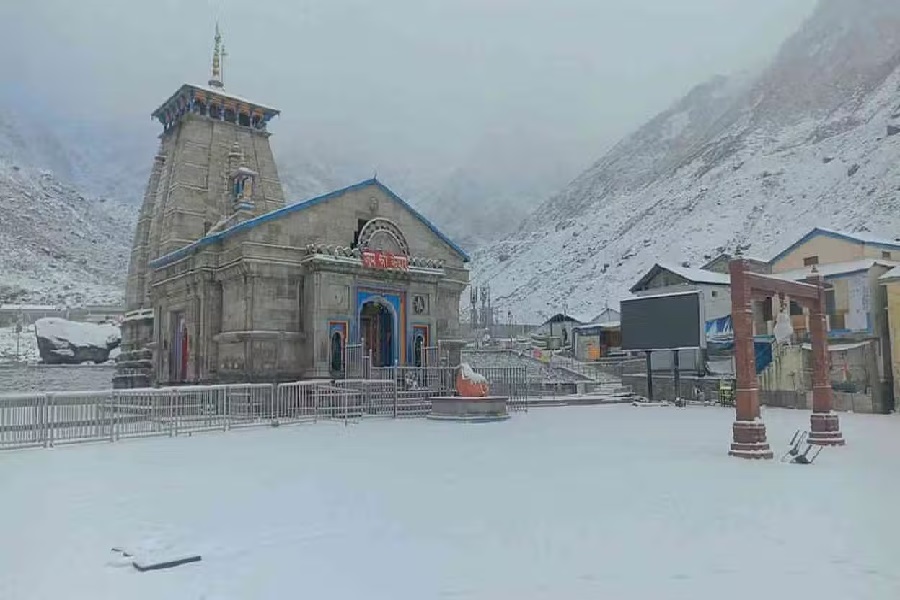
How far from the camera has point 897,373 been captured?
2408 cm

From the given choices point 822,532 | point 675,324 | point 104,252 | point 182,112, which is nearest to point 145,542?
point 822,532

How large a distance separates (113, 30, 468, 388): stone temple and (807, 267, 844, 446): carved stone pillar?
14.0 m

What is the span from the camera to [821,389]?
1494cm

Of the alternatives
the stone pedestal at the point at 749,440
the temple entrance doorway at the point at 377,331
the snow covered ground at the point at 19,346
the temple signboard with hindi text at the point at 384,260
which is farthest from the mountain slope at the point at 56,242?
the stone pedestal at the point at 749,440

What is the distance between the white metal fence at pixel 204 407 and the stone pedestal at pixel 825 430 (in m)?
11.8

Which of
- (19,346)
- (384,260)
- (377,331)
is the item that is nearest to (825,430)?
(384,260)

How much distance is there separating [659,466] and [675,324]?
69.8 ft

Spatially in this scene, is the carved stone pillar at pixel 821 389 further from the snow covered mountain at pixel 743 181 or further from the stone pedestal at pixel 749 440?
the snow covered mountain at pixel 743 181

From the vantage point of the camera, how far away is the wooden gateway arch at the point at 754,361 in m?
12.6

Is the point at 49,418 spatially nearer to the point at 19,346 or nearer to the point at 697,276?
the point at 697,276

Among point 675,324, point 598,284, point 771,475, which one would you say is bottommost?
point 771,475

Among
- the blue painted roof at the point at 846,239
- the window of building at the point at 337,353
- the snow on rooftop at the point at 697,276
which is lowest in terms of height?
the window of building at the point at 337,353

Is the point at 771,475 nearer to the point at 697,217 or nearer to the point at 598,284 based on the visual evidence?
the point at 598,284

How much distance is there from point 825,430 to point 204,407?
1498 centimetres
